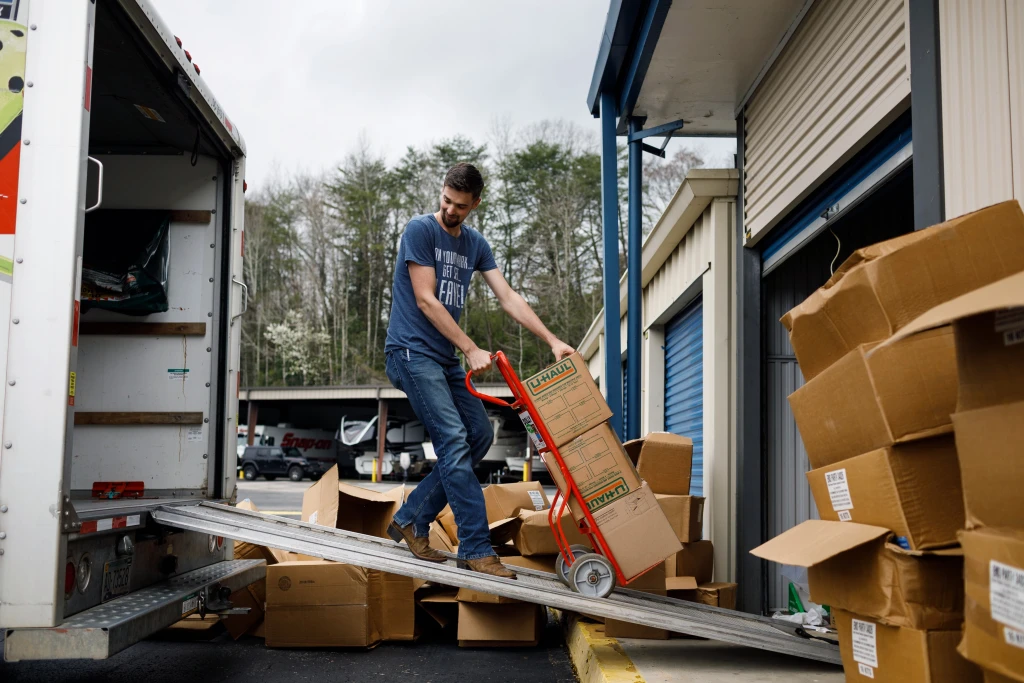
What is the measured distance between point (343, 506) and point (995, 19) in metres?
4.47

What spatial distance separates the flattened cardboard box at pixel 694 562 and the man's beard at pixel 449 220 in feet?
7.22

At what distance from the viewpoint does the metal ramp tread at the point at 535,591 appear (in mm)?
3539

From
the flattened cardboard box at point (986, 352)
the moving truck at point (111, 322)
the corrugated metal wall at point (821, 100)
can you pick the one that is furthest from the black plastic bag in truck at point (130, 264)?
the flattened cardboard box at point (986, 352)

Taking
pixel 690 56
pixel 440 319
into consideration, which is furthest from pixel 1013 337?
pixel 690 56

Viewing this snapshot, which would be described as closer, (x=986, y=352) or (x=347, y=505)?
(x=986, y=352)

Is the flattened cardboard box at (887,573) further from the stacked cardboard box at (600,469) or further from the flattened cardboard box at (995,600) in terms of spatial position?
the stacked cardboard box at (600,469)

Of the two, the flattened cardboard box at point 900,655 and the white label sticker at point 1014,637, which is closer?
the white label sticker at point 1014,637

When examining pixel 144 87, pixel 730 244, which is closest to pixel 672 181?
pixel 730 244

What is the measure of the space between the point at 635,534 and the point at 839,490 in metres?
1.55

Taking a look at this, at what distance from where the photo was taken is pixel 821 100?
4324 mm

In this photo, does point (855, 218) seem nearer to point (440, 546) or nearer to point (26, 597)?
point (440, 546)

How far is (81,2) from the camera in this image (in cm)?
302

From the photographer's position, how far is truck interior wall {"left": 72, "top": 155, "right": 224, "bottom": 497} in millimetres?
4816

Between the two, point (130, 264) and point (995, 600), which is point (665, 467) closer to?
point (130, 264)
